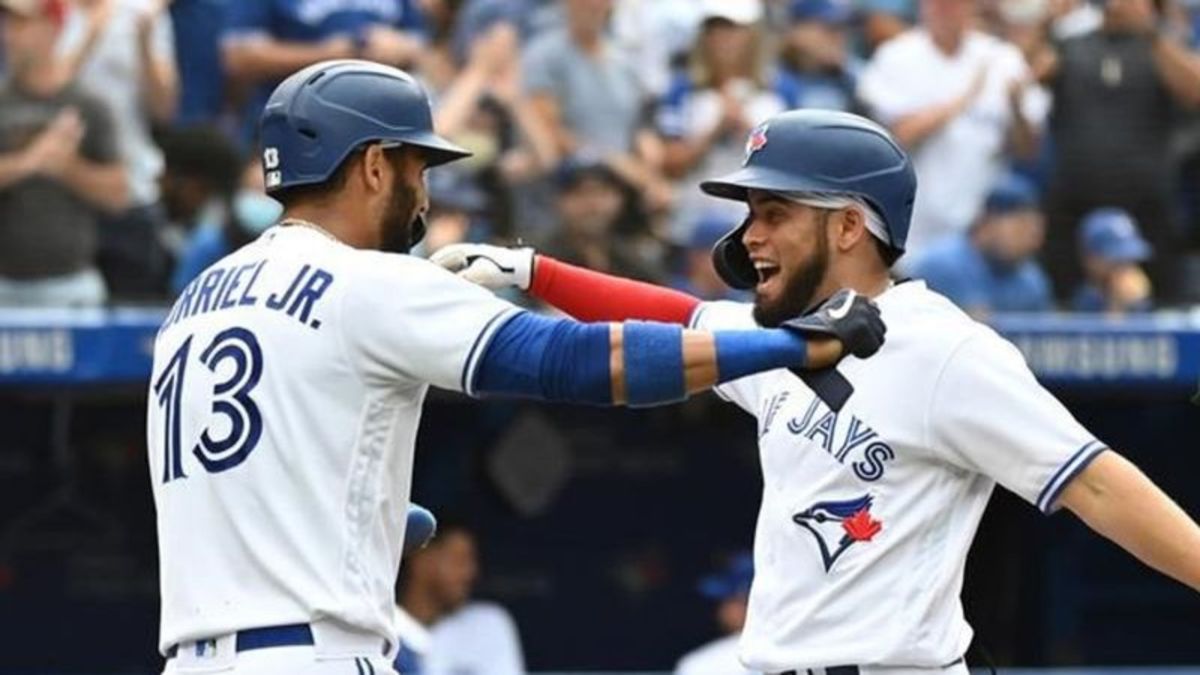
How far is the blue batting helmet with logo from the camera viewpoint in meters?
4.74

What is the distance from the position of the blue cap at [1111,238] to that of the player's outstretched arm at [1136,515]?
505 centimetres

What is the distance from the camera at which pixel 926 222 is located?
1014cm

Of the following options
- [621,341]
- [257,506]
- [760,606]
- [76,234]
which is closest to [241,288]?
[257,506]

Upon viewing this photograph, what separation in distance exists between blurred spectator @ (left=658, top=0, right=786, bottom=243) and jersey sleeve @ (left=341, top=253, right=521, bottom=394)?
5.31 m

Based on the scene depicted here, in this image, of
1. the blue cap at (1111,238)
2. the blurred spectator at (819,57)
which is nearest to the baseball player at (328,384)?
the blue cap at (1111,238)

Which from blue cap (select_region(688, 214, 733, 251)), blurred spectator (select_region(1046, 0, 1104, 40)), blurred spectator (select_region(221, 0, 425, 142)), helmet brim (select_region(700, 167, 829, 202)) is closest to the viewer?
helmet brim (select_region(700, 167, 829, 202))

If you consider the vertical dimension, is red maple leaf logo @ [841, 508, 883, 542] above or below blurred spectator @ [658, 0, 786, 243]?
above

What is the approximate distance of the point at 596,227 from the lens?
9.52 meters

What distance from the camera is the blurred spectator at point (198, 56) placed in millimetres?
9641

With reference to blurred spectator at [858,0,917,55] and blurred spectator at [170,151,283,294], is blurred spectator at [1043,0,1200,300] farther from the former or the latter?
blurred spectator at [170,151,283,294]

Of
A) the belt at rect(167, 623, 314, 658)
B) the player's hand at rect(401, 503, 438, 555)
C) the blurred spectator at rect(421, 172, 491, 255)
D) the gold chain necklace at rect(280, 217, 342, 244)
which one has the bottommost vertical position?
the blurred spectator at rect(421, 172, 491, 255)

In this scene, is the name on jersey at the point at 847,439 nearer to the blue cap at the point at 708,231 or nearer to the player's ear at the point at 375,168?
the player's ear at the point at 375,168

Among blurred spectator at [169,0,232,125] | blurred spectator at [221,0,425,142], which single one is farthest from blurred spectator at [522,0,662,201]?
blurred spectator at [169,0,232,125]

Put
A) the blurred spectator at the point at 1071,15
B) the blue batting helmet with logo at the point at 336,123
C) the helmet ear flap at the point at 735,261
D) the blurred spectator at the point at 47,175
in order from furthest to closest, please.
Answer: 1. the blurred spectator at the point at 1071,15
2. the blurred spectator at the point at 47,175
3. the helmet ear flap at the point at 735,261
4. the blue batting helmet with logo at the point at 336,123
